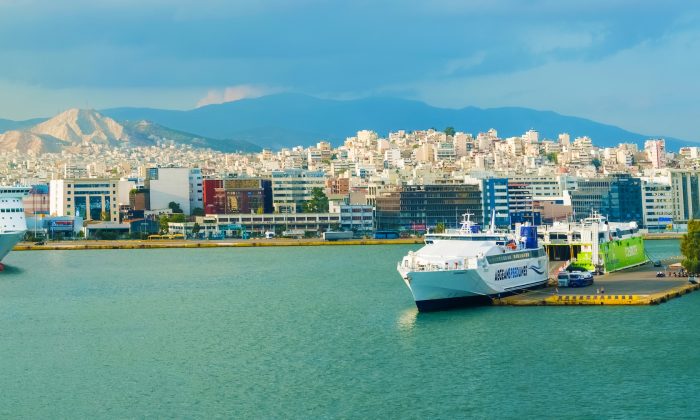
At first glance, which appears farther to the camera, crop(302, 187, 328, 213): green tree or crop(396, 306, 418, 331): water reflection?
crop(302, 187, 328, 213): green tree

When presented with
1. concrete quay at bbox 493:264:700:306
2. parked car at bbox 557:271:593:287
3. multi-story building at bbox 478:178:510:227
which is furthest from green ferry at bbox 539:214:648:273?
multi-story building at bbox 478:178:510:227

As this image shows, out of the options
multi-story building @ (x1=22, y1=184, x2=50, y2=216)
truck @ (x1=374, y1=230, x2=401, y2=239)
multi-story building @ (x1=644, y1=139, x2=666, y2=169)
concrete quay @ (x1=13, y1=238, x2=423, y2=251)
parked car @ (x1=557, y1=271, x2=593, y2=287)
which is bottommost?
parked car @ (x1=557, y1=271, x2=593, y2=287)

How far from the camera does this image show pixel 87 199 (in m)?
101

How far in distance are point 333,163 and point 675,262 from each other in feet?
287

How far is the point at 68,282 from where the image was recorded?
46938 mm

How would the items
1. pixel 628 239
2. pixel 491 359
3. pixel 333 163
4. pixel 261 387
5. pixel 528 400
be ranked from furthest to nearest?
pixel 333 163 → pixel 628 239 → pixel 491 359 → pixel 261 387 → pixel 528 400

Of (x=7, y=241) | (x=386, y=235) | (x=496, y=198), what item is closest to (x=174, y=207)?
(x=386, y=235)

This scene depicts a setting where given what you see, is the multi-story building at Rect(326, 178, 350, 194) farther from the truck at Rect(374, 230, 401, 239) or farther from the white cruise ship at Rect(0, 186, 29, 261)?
the white cruise ship at Rect(0, 186, 29, 261)

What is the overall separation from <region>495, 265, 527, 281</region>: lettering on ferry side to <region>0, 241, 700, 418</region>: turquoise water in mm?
1755

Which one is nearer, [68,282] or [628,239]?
[628,239]

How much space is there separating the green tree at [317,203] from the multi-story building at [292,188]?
1.44 meters

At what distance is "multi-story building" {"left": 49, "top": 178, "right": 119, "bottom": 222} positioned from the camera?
99.5 metres

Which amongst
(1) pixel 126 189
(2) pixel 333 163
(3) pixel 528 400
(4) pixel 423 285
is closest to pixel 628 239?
(4) pixel 423 285

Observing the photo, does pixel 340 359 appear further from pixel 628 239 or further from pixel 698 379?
pixel 628 239
